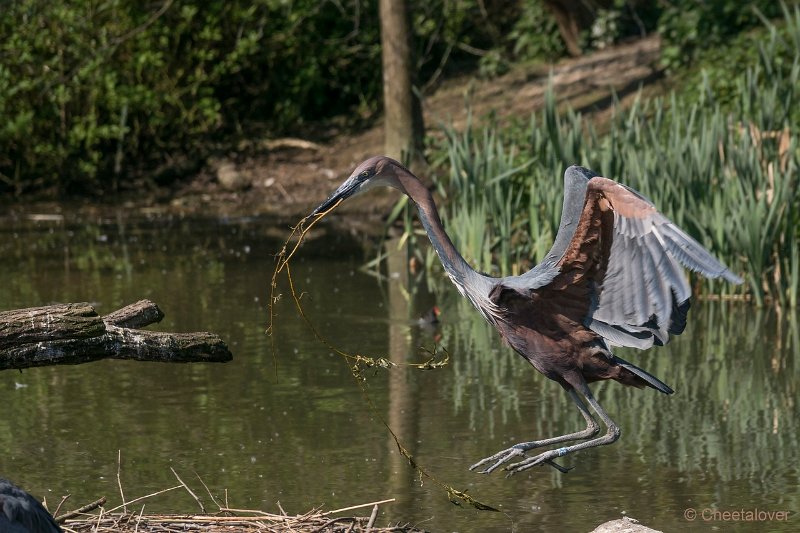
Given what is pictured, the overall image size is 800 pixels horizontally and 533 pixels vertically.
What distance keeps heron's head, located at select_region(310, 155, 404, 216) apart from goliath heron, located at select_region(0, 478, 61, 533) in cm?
166

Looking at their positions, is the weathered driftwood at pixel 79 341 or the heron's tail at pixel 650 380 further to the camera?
the heron's tail at pixel 650 380

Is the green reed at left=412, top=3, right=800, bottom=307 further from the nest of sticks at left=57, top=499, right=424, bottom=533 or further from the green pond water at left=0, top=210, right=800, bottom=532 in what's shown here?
the nest of sticks at left=57, top=499, right=424, bottom=533

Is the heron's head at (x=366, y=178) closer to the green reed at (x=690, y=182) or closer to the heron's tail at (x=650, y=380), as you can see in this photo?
the heron's tail at (x=650, y=380)

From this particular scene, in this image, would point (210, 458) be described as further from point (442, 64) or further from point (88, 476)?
point (442, 64)

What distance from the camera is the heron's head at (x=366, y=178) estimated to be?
5449 mm

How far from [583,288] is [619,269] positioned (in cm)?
25

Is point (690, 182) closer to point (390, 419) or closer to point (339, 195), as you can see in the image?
point (390, 419)

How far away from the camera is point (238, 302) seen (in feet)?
34.9

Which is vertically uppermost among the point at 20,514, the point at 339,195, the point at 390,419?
the point at 339,195

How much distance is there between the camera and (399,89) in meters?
14.3

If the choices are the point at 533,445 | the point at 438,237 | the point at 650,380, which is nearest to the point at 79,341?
the point at 438,237

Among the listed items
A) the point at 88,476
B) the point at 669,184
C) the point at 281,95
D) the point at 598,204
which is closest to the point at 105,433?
the point at 88,476

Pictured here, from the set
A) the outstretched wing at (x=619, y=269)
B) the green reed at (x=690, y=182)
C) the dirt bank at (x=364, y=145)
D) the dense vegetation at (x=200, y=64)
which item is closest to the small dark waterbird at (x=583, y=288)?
the outstretched wing at (x=619, y=269)

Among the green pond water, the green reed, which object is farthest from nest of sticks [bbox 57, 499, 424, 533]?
the green reed
